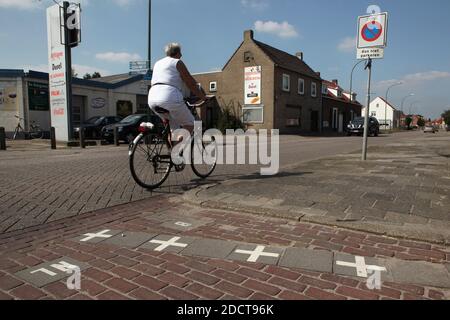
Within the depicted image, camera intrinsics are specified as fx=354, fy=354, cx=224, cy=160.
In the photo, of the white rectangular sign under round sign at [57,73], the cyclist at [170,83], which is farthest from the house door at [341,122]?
the cyclist at [170,83]

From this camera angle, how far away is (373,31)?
336 inches

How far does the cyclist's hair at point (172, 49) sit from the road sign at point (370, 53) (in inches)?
210

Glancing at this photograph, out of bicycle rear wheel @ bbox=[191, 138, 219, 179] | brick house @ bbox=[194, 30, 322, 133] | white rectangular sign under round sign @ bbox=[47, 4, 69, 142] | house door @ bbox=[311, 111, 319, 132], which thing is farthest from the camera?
house door @ bbox=[311, 111, 319, 132]

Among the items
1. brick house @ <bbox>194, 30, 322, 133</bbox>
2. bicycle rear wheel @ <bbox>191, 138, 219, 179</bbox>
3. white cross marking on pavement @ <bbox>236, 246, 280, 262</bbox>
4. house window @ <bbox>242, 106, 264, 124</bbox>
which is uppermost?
brick house @ <bbox>194, 30, 322, 133</bbox>

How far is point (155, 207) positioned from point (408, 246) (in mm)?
2870

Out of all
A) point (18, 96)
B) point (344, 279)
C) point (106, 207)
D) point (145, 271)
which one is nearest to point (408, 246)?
point (344, 279)

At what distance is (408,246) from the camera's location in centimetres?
317

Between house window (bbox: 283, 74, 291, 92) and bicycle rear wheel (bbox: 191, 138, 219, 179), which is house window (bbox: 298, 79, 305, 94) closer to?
house window (bbox: 283, 74, 291, 92)

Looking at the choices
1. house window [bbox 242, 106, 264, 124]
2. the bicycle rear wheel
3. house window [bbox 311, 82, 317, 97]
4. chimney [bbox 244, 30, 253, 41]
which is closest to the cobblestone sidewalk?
the bicycle rear wheel

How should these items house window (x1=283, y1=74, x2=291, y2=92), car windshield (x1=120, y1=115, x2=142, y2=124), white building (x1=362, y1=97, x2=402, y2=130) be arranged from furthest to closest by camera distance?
white building (x1=362, y1=97, x2=402, y2=130)
house window (x1=283, y1=74, x2=291, y2=92)
car windshield (x1=120, y1=115, x2=142, y2=124)

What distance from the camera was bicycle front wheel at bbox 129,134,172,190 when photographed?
518 centimetres

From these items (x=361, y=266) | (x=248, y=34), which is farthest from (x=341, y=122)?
(x=361, y=266)

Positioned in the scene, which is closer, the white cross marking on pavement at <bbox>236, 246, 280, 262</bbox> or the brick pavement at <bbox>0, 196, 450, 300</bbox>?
the brick pavement at <bbox>0, 196, 450, 300</bbox>

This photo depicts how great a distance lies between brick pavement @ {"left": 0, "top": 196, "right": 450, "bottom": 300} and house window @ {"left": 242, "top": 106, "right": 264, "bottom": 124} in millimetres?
30916
